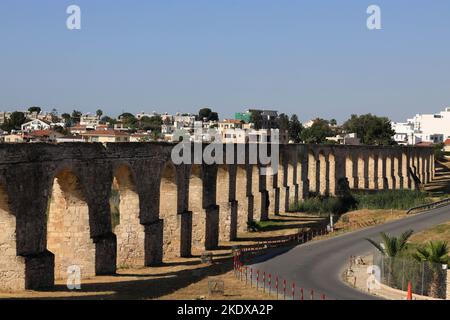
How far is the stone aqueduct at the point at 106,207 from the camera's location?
22.6m

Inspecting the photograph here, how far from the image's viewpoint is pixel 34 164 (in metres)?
23.3

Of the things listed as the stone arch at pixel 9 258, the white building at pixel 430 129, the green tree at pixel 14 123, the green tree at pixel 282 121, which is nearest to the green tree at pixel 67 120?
the green tree at pixel 14 123

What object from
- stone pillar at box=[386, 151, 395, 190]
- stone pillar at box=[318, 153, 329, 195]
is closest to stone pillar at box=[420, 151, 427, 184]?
stone pillar at box=[386, 151, 395, 190]

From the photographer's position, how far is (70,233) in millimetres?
26828

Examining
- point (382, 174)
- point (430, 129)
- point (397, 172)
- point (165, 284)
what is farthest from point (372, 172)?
point (430, 129)

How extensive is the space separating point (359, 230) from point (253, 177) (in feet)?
37.8

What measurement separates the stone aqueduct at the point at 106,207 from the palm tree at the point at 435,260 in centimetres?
1112

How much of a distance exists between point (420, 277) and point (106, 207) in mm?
11606

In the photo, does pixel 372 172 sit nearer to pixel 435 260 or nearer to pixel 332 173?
pixel 332 173

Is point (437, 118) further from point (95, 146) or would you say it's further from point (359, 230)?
point (95, 146)

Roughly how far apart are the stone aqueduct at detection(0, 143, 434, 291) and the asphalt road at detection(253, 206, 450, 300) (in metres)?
5.00

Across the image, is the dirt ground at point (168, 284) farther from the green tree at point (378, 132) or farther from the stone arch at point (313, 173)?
the green tree at point (378, 132)

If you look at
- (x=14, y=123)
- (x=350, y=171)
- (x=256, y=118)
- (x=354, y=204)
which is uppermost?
(x=256, y=118)

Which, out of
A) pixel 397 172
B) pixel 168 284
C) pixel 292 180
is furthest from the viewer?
pixel 397 172
